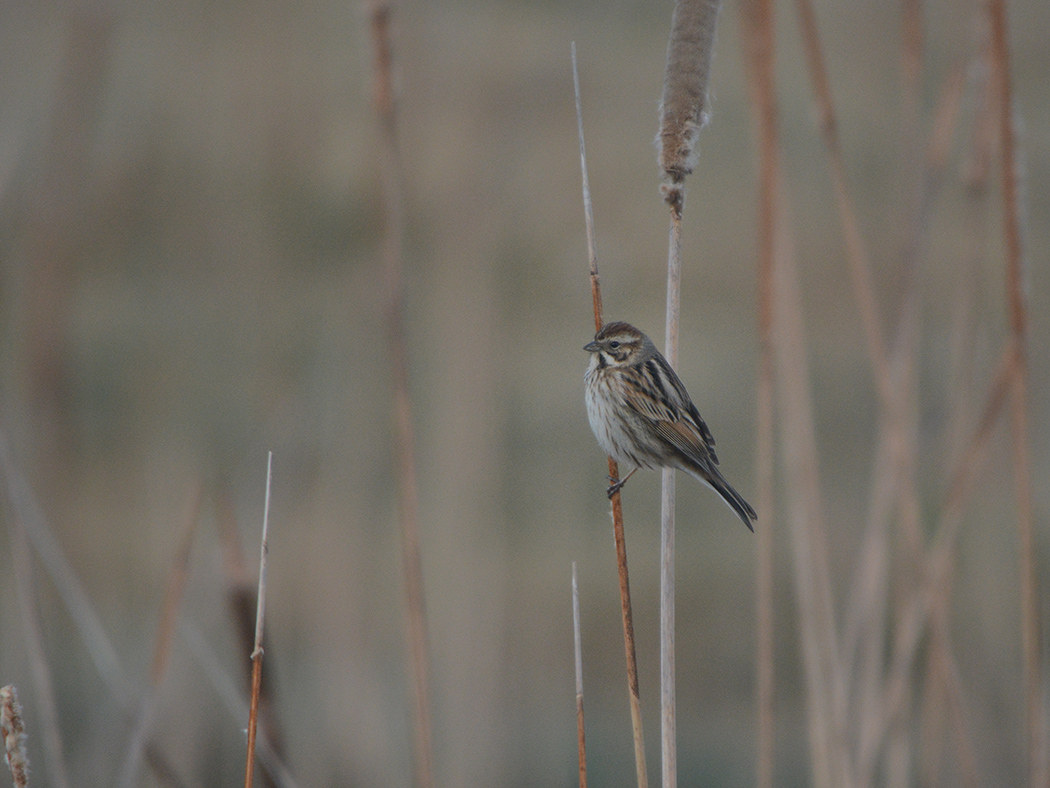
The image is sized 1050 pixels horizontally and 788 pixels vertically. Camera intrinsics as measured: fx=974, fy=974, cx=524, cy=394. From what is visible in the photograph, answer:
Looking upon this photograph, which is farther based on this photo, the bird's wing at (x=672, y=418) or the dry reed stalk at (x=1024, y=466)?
the bird's wing at (x=672, y=418)

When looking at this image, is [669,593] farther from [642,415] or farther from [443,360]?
[443,360]

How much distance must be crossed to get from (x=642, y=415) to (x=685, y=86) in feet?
4.79

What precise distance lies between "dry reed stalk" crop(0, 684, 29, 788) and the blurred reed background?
6.06 ft

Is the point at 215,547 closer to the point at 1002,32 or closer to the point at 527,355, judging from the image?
the point at 527,355

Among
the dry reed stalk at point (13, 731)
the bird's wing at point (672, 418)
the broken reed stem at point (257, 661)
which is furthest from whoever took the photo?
the bird's wing at point (672, 418)

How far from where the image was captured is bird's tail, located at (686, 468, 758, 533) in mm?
2535

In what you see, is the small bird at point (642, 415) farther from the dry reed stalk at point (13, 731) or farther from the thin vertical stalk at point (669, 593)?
the dry reed stalk at point (13, 731)

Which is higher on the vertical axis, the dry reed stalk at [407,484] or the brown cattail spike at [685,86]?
the brown cattail spike at [685,86]

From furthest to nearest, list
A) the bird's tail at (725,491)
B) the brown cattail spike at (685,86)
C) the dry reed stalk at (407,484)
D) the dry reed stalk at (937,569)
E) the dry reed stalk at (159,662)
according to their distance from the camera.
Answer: the bird's tail at (725,491), the dry reed stalk at (937,569), the dry reed stalk at (159,662), the dry reed stalk at (407,484), the brown cattail spike at (685,86)

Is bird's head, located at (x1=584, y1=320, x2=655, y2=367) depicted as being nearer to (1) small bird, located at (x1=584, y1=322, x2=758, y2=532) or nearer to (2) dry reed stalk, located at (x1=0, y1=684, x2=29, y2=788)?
(1) small bird, located at (x1=584, y1=322, x2=758, y2=532)

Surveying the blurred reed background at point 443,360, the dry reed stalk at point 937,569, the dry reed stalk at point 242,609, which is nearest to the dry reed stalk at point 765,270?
the dry reed stalk at point 937,569

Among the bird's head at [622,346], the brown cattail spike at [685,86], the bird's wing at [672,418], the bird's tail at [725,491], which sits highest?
the brown cattail spike at [685,86]

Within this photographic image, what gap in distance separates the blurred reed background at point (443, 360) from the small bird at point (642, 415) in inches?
26.2

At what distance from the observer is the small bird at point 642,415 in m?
2.81
